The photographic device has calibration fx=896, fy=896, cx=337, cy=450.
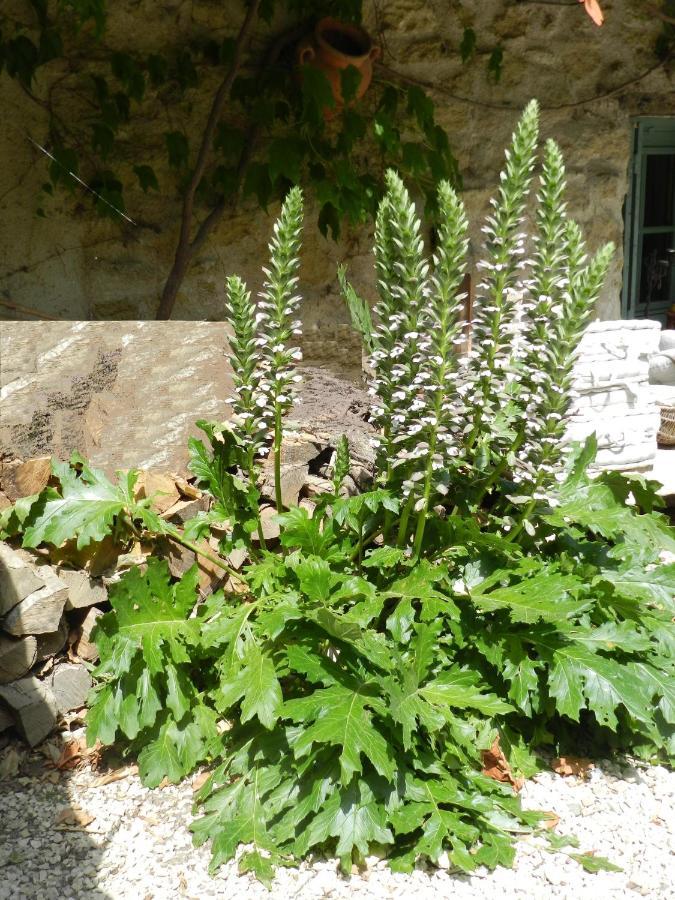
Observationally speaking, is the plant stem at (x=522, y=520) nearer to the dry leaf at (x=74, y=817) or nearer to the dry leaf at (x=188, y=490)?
the dry leaf at (x=188, y=490)

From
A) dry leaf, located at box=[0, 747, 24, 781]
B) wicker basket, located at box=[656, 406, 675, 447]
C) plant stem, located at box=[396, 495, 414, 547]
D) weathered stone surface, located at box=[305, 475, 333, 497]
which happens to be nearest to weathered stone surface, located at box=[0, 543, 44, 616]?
dry leaf, located at box=[0, 747, 24, 781]

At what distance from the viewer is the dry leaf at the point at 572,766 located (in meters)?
2.55

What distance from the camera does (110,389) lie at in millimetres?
3094

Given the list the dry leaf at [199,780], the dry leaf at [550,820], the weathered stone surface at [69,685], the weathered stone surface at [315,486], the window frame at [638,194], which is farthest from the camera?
the window frame at [638,194]

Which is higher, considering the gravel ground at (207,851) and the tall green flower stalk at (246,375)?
the tall green flower stalk at (246,375)

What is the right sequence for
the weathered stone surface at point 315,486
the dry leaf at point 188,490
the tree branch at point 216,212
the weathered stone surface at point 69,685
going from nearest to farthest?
the weathered stone surface at point 69,685, the dry leaf at point 188,490, the weathered stone surface at point 315,486, the tree branch at point 216,212

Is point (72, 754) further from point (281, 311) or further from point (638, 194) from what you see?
point (638, 194)

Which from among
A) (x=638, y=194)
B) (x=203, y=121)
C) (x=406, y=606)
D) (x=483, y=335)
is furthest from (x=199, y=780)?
(x=638, y=194)

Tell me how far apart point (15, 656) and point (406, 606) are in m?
1.14

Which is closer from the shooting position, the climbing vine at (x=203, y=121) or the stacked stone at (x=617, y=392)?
the stacked stone at (x=617, y=392)

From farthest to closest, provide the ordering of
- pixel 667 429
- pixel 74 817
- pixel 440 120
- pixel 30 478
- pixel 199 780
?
1. pixel 440 120
2. pixel 667 429
3. pixel 30 478
4. pixel 199 780
5. pixel 74 817

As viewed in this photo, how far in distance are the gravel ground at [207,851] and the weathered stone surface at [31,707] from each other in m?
0.08

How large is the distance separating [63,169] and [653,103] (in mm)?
3856

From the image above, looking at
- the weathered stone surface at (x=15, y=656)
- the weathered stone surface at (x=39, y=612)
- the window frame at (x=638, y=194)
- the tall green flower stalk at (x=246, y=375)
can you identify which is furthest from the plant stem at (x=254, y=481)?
the window frame at (x=638, y=194)
